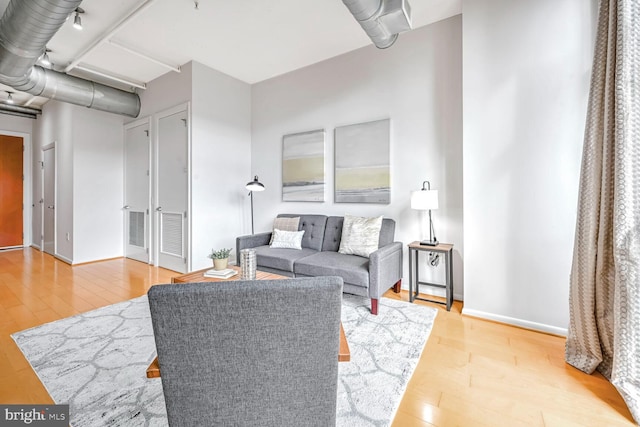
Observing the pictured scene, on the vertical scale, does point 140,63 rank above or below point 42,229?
above

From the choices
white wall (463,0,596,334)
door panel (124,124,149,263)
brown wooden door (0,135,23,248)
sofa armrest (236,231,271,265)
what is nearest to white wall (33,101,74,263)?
door panel (124,124,149,263)

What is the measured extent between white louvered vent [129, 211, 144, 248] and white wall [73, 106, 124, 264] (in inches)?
12.1

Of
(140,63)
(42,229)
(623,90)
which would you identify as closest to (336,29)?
(623,90)

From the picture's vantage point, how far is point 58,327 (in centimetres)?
236

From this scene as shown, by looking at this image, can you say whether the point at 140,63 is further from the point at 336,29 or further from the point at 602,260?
the point at 602,260

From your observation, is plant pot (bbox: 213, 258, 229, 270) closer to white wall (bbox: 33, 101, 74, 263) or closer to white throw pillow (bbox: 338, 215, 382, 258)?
white throw pillow (bbox: 338, 215, 382, 258)

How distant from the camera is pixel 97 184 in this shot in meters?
4.78

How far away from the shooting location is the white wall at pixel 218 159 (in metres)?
3.92

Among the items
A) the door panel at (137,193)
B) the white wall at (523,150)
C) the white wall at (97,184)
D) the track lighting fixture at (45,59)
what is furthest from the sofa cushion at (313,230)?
the track lighting fixture at (45,59)

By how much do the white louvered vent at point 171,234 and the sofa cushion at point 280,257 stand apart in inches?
59.0

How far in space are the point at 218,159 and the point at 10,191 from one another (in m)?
5.35

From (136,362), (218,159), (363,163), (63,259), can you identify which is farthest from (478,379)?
(63,259)

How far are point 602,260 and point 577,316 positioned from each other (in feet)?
1.39

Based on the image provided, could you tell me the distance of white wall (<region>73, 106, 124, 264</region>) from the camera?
456cm
